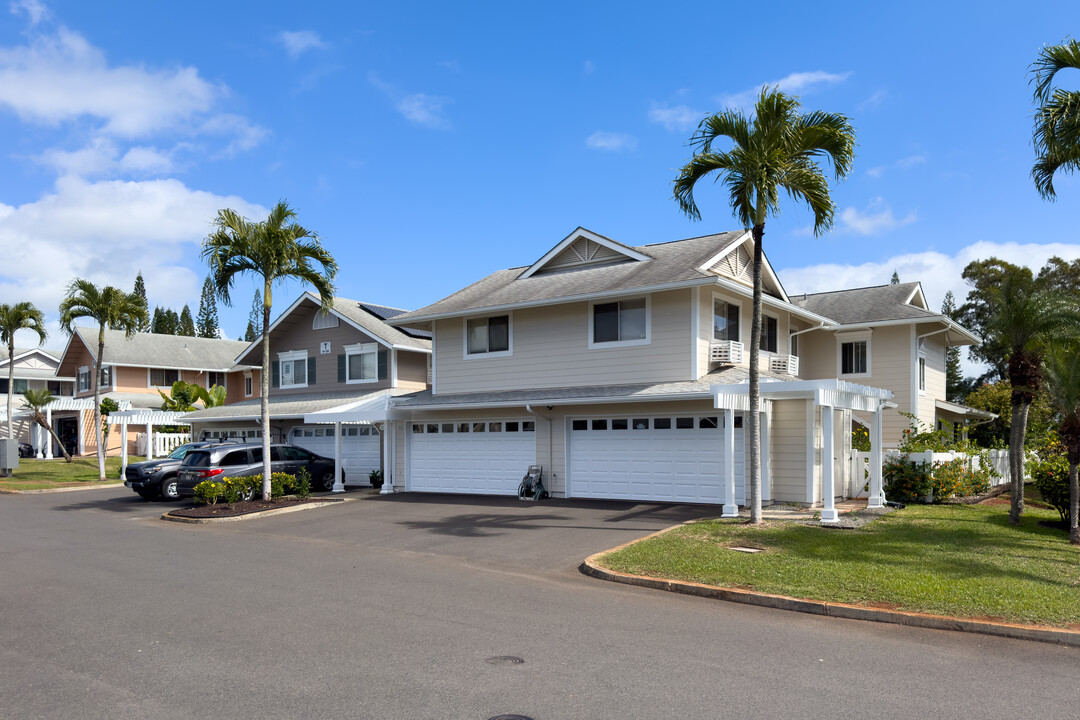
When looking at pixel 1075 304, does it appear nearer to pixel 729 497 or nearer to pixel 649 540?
pixel 729 497

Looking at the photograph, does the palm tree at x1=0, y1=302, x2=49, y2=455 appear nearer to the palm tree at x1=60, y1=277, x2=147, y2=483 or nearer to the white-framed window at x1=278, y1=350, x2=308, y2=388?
the palm tree at x1=60, y1=277, x2=147, y2=483

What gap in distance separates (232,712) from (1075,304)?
14770 millimetres

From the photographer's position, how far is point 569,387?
20.2 m

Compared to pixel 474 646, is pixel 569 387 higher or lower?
higher

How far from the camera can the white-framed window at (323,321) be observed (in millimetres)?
29972

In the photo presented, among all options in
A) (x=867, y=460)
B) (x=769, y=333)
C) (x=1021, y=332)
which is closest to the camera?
(x=1021, y=332)

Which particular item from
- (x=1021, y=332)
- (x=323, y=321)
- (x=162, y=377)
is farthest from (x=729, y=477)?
(x=162, y=377)

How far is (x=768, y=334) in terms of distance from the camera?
21.6m

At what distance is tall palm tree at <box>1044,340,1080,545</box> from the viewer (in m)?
12.8

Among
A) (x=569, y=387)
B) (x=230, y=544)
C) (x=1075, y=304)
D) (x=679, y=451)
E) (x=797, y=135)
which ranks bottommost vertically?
(x=230, y=544)

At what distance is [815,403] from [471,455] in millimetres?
9621

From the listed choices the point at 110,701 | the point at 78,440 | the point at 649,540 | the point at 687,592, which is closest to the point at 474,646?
the point at 110,701

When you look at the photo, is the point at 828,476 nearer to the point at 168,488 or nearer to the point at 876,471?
the point at 876,471

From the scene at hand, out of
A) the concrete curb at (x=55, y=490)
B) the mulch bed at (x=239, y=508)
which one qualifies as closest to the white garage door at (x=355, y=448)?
the mulch bed at (x=239, y=508)
